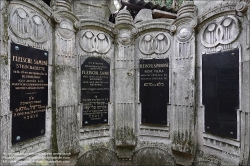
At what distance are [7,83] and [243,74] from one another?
5.13m

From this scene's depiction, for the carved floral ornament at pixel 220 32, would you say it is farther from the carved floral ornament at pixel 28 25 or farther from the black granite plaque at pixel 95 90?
the carved floral ornament at pixel 28 25

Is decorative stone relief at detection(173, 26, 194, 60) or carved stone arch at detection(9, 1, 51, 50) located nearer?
carved stone arch at detection(9, 1, 51, 50)

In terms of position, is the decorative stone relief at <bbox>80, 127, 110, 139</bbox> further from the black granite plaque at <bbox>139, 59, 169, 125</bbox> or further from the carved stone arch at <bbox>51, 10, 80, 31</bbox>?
the carved stone arch at <bbox>51, 10, 80, 31</bbox>

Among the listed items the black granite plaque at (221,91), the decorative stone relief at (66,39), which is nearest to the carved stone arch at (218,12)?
the black granite plaque at (221,91)

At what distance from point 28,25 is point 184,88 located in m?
4.38

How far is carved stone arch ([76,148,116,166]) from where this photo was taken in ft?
13.9

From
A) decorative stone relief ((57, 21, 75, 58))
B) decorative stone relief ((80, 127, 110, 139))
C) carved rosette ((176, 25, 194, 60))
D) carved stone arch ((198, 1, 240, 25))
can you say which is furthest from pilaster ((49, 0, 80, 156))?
carved stone arch ((198, 1, 240, 25))

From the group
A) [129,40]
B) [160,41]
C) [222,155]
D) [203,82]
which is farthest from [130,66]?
[222,155]

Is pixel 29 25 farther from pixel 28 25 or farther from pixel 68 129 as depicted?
pixel 68 129

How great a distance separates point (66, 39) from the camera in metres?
4.00

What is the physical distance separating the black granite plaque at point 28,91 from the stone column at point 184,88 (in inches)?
146

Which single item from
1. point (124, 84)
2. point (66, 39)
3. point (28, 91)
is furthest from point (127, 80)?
point (28, 91)

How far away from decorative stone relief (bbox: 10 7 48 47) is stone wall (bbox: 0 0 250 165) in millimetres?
21

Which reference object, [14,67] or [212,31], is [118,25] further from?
[14,67]
